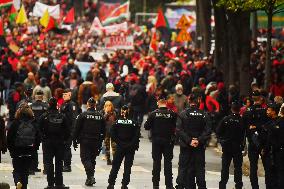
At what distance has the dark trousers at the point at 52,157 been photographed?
22219mm

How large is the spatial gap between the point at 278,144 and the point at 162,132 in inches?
90.6

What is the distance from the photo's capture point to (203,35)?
46.7m

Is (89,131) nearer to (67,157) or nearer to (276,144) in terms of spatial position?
(67,157)

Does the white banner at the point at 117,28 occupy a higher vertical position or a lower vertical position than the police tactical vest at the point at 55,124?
higher

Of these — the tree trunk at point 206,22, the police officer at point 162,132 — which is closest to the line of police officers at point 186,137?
the police officer at point 162,132

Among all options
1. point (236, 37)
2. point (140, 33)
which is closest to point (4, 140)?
point (236, 37)

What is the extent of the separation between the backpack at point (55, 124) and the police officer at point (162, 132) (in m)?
1.55

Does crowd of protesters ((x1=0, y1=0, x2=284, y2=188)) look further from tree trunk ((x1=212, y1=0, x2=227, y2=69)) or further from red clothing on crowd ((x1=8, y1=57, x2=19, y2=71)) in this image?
tree trunk ((x1=212, y1=0, x2=227, y2=69))

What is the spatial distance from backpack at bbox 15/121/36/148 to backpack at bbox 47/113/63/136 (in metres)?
1.23

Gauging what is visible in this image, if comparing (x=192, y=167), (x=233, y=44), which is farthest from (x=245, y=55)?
(x=192, y=167)

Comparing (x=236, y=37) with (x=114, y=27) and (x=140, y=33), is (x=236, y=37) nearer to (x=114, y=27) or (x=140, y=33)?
(x=114, y=27)

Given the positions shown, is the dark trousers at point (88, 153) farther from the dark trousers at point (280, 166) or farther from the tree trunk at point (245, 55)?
the tree trunk at point (245, 55)

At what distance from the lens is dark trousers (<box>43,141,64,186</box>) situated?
22219 mm

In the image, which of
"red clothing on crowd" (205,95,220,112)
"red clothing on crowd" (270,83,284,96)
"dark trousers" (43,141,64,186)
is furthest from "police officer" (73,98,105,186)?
"red clothing on crowd" (270,83,284,96)
